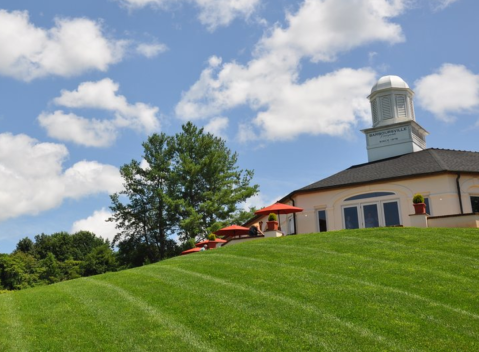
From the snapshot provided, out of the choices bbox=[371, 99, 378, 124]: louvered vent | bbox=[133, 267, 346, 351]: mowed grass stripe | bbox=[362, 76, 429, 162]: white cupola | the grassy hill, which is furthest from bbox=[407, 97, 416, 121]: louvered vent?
bbox=[133, 267, 346, 351]: mowed grass stripe

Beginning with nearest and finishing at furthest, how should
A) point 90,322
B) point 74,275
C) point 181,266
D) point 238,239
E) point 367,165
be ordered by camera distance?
1. point 90,322
2. point 181,266
3. point 238,239
4. point 367,165
5. point 74,275

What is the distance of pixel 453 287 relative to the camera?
1512 cm

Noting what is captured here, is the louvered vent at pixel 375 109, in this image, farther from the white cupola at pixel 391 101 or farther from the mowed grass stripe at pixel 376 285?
the mowed grass stripe at pixel 376 285

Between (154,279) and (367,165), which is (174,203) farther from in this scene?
(154,279)

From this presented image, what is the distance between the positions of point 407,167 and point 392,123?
7.50 meters

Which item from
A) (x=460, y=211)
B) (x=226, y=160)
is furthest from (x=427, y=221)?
(x=226, y=160)

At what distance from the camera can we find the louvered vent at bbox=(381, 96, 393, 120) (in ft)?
131

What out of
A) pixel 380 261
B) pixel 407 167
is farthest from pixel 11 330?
pixel 407 167

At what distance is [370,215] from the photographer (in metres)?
31.8

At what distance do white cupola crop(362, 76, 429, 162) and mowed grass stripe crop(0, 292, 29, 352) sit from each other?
2996 cm

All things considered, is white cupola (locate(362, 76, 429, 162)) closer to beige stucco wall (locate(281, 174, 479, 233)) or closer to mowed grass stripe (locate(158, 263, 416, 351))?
beige stucco wall (locate(281, 174, 479, 233))

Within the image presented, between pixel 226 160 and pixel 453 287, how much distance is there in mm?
47696

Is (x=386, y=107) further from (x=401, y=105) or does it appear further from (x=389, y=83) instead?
(x=389, y=83)

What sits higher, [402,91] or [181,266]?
[402,91]
